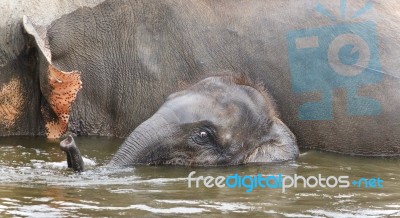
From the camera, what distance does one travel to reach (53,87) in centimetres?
744

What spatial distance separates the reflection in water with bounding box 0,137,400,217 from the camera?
17.3 ft

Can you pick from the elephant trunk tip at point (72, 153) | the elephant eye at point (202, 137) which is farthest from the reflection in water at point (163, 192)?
the elephant eye at point (202, 137)

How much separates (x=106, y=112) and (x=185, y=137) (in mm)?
1215

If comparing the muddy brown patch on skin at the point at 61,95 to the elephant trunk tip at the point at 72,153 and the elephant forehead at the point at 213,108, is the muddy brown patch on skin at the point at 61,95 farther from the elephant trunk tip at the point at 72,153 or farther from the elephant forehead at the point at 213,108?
the elephant trunk tip at the point at 72,153

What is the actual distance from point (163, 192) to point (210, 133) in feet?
3.75

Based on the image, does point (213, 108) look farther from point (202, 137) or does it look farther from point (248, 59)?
point (248, 59)

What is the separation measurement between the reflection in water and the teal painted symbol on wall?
1.49 feet

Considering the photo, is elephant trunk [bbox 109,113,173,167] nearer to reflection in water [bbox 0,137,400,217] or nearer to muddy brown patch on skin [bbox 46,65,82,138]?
reflection in water [bbox 0,137,400,217]

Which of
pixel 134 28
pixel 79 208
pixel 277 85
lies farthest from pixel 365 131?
pixel 79 208

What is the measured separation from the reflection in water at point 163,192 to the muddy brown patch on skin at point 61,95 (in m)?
0.48

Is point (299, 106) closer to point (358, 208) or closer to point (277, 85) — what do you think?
point (277, 85)

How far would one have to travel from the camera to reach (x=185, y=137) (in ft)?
22.3

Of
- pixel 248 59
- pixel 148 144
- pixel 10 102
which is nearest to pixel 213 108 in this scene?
pixel 148 144

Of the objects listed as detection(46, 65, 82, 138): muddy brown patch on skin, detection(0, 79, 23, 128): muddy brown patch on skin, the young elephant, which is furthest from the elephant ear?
the young elephant
